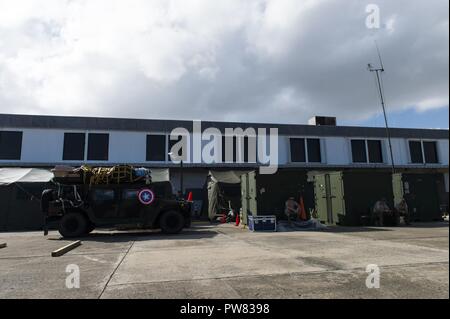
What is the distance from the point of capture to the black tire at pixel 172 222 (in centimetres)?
1410

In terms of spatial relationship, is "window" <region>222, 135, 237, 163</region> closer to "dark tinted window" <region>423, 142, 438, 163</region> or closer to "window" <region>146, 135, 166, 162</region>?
"window" <region>146, 135, 166, 162</region>

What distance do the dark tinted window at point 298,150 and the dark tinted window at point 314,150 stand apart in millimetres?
476

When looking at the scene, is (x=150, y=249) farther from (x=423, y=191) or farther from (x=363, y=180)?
(x=423, y=191)

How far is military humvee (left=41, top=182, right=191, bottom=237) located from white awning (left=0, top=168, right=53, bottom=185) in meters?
5.60

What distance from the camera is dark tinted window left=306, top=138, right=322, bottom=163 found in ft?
94.2

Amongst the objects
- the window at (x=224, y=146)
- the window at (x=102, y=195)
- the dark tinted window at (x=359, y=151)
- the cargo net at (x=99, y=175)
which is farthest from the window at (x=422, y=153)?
the window at (x=102, y=195)

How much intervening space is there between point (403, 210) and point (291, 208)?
531 cm

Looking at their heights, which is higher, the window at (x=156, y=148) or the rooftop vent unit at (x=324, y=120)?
the rooftop vent unit at (x=324, y=120)

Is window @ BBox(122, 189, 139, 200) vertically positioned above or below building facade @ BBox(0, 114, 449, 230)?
below

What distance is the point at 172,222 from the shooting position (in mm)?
14195

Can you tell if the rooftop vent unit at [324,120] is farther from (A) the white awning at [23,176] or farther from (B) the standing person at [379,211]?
(A) the white awning at [23,176]

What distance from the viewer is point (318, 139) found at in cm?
2894

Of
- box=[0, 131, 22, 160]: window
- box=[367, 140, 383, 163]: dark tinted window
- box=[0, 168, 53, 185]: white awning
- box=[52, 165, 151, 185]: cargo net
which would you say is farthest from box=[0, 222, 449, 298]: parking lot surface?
box=[367, 140, 383, 163]: dark tinted window
